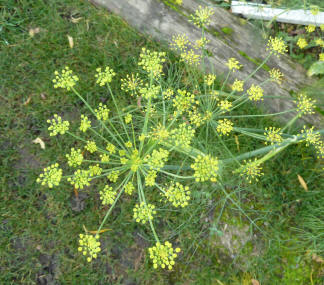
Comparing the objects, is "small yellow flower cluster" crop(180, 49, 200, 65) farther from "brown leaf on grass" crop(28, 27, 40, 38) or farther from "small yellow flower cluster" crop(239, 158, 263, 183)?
"brown leaf on grass" crop(28, 27, 40, 38)

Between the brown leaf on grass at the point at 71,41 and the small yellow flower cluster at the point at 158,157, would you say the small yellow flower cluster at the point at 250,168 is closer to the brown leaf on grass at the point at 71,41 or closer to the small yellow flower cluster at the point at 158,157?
the small yellow flower cluster at the point at 158,157

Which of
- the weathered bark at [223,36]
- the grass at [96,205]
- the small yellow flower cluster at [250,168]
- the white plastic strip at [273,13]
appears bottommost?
the grass at [96,205]

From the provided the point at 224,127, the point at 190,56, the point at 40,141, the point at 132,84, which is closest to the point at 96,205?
the point at 40,141

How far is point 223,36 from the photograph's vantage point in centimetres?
302

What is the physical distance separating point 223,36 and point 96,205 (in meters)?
2.45

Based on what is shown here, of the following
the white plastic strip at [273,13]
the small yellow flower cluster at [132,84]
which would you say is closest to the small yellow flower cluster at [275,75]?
the white plastic strip at [273,13]

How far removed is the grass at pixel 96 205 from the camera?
2.97 meters

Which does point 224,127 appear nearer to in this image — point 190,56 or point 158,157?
point 158,157

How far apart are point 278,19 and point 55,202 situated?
337cm

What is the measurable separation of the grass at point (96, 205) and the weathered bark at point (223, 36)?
0.17 meters

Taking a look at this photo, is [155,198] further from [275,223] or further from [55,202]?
[275,223]

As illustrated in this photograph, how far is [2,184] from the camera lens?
3.02 meters

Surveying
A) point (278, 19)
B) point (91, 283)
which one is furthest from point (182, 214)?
point (278, 19)

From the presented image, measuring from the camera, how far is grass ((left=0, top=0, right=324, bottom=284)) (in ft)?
9.73
